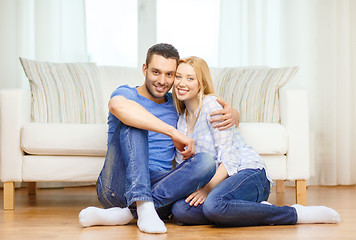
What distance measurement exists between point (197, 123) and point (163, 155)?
207 millimetres

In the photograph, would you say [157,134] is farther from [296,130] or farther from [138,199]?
[296,130]

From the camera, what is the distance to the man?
1.85 metres

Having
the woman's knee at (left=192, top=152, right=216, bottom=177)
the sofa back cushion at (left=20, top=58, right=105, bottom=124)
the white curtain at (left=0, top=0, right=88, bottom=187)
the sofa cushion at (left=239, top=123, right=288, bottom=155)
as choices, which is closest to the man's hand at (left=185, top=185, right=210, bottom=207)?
the woman's knee at (left=192, top=152, right=216, bottom=177)

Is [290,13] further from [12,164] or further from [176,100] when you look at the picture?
[12,164]

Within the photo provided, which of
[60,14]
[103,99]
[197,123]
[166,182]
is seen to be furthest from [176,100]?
[60,14]

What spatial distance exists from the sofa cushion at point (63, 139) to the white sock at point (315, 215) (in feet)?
3.22

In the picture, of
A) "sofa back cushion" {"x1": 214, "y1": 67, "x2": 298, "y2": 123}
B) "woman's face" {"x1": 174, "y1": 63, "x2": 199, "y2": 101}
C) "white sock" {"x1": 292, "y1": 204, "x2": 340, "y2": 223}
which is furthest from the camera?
"sofa back cushion" {"x1": 214, "y1": 67, "x2": 298, "y2": 123}

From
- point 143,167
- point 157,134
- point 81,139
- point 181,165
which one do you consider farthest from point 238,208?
point 81,139

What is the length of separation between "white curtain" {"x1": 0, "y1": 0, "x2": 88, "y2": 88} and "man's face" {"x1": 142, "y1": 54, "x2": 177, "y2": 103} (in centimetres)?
172

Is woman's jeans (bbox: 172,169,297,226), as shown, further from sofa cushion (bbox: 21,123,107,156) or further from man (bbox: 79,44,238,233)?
sofa cushion (bbox: 21,123,107,156)

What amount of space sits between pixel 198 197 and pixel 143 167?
249 millimetres

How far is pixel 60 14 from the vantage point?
3.66 m

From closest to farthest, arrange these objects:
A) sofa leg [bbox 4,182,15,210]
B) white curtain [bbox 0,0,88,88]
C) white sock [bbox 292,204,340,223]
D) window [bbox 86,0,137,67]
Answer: white sock [bbox 292,204,340,223] → sofa leg [bbox 4,182,15,210] → white curtain [bbox 0,0,88,88] → window [bbox 86,0,137,67]

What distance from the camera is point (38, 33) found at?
364 centimetres
